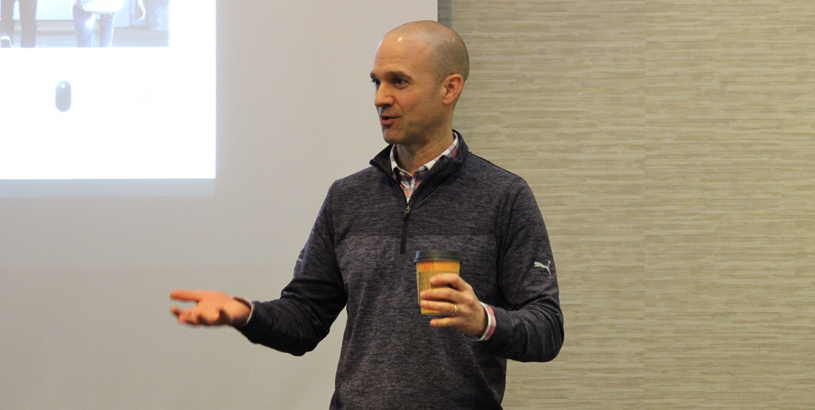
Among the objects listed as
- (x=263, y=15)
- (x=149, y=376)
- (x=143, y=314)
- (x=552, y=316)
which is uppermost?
(x=263, y=15)

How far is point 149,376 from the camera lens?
2.38m

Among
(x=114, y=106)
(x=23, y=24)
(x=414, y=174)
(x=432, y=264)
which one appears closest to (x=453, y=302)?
(x=432, y=264)

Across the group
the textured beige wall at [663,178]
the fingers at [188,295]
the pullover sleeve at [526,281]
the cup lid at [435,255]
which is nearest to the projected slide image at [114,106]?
the textured beige wall at [663,178]

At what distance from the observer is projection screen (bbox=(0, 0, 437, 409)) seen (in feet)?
7.86

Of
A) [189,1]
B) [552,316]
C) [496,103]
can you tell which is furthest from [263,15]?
[552,316]

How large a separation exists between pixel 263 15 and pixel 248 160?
19.4 inches

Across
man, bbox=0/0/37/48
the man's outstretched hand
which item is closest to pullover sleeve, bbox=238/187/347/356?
the man's outstretched hand

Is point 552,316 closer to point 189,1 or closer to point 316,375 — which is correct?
point 316,375

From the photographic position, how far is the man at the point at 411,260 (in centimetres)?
134

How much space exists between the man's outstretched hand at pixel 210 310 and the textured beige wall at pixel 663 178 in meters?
1.56

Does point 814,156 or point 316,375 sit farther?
point 814,156

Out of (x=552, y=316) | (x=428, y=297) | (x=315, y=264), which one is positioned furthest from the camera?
(x=315, y=264)

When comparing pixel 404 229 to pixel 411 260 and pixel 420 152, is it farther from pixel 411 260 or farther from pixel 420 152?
pixel 420 152

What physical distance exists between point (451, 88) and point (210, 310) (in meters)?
0.65
